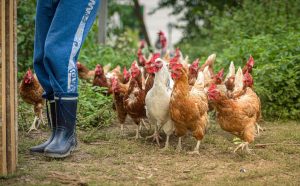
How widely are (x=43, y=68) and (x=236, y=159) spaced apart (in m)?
1.98

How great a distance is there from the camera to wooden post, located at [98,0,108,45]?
1116 cm

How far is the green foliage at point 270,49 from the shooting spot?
7191 mm

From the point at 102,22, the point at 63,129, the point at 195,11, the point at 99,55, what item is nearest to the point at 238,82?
the point at 63,129

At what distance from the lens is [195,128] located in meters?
5.34

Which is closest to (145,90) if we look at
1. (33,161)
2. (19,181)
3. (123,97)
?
(123,97)

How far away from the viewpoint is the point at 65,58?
15.1ft

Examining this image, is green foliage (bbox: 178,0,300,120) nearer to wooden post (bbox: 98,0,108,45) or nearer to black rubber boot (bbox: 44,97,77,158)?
wooden post (bbox: 98,0,108,45)

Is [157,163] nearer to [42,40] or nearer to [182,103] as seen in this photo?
[182,103]

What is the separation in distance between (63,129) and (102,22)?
6.78 metres

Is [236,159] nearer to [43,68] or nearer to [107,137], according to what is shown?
[107,137]

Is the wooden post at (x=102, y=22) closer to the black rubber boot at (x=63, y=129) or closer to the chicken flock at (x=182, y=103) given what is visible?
the chicken flock at (x=182, y=103)

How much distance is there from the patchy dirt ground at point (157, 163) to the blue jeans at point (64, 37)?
66 cm

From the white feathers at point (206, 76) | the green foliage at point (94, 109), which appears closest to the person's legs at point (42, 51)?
the green foliage at point (94, 109)

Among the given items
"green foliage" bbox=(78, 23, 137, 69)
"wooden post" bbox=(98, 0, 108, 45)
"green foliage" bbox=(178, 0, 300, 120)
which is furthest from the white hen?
"wooden post" bbox=(98, 0, 108, 45)
